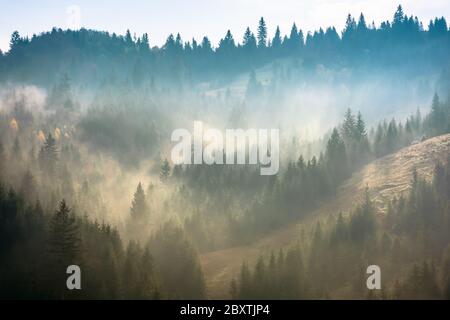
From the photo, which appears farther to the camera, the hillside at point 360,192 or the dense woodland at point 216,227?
the hillside at point 360,192

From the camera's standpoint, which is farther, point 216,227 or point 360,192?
point 216,227

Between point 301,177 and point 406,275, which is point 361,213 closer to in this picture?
point 406,275

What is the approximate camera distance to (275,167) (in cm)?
16900

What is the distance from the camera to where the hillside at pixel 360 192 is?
12081cm

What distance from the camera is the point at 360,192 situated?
137 meters

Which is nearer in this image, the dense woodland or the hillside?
the dense woodland

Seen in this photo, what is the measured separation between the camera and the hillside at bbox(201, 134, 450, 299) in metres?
121

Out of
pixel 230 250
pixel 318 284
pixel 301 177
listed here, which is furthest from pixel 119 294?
pixel 301 177

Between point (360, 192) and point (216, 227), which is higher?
point (360, 192)

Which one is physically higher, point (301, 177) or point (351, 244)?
point (301, 177)

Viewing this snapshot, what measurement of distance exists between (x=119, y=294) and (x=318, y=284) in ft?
127
